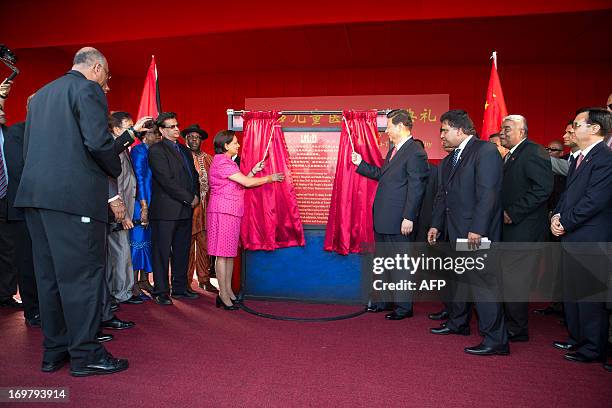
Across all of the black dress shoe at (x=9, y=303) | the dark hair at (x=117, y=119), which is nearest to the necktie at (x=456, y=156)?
the dark hair at (x=117, y=119)

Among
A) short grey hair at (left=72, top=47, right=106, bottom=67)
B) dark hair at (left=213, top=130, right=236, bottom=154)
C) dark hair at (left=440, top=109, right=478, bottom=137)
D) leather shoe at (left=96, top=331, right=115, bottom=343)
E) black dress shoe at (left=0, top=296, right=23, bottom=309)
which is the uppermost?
short grey hair at (left=72, top=47, right=106, bottom=67)

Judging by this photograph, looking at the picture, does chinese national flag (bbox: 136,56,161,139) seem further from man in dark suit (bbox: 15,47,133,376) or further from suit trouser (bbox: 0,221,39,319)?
man in dark suit (bbox: 15,47,133,376)

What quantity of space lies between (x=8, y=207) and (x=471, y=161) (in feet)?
10.5

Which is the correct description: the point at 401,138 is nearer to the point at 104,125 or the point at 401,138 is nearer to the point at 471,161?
the point at 471,161

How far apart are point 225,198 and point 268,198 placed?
40 cm

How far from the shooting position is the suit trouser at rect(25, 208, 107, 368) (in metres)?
2.12

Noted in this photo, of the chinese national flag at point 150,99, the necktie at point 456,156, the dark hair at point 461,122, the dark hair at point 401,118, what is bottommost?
the necktie at point 456,156

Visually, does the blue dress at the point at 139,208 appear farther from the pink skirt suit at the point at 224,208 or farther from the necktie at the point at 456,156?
the necktie at the point at 456,156

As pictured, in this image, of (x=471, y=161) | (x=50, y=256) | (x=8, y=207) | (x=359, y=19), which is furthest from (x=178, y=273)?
(x=359, y=19)

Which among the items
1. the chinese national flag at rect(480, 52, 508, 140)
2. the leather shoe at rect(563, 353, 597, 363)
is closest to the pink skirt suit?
the leather shoe at rect(563, 353, 597, 363)

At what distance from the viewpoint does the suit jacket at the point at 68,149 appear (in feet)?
6.86

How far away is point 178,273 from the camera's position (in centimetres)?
394

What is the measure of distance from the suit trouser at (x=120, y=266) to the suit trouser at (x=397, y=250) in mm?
1938

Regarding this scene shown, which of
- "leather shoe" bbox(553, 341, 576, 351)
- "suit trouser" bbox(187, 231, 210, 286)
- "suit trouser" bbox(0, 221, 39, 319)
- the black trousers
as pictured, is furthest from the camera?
"suit trouser" bbox(187, 231, 210, 286)
